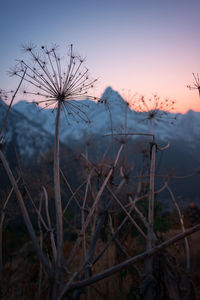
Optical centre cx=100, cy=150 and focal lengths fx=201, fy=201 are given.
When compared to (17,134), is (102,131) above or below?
below

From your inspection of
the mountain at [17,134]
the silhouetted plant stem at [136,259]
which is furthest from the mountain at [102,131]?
the silhouetted plant stem at [136,259]

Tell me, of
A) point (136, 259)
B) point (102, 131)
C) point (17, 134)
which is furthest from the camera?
point (17, 134)

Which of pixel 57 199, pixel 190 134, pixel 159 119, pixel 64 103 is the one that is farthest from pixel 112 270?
pixel 190 134

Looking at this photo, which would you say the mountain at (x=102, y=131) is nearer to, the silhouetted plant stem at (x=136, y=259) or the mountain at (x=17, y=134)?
the mountain at (x=17, y=134)

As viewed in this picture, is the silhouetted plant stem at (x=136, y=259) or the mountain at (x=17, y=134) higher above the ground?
the mountain at (x=17, y=134)

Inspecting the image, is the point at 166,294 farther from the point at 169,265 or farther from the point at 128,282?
the point at 128,282

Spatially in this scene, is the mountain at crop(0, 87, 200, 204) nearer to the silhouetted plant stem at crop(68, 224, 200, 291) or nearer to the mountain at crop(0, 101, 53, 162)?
Answer: the mountain at crop(0, 101, 53, 162)

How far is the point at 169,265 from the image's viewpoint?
2.20m

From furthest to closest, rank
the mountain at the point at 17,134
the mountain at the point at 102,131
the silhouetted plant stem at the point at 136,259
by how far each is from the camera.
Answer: the mountain at the point at 17,134 → the mountain at the point at 102,131 → the silhouetted plant stem at the point at 136,259

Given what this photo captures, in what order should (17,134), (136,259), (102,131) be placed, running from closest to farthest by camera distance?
1. (136,259)
2. (102,131)
3. (17,134)

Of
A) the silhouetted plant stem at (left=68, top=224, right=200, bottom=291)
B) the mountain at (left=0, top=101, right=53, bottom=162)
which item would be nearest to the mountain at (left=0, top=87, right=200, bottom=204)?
→ the mountain at (left=0, top=101, right=53, bottom=162)

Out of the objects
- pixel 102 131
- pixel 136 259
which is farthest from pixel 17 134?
pixel 136 259

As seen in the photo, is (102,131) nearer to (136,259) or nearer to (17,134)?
(136,259)

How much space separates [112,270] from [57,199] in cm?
70
